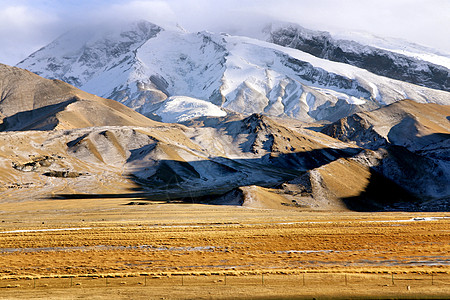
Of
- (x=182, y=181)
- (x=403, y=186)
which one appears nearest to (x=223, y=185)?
(x=182, y=181)

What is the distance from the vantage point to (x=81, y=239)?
6156cm

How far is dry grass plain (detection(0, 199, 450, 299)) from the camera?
3434 cm

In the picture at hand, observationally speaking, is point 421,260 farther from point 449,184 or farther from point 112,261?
point 449,184

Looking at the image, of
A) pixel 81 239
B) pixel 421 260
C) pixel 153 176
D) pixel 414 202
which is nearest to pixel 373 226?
pixel 421 260

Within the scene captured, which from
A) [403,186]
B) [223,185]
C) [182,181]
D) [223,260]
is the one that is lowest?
[182,181]

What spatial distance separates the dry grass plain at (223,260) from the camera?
34344 millimetres

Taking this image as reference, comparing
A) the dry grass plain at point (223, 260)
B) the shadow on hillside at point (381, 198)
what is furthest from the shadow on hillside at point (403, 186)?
the dry grass plain at point (223, 260)

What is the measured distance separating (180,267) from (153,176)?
141238 mm

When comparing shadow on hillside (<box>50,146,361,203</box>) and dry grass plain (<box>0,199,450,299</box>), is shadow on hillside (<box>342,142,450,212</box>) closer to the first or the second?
shadow on hillside (<box>50,146,361,203</box>)

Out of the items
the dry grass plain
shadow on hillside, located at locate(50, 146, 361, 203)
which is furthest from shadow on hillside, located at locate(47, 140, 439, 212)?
the dry grass plain

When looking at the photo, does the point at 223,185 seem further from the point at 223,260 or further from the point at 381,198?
the point at 223,260

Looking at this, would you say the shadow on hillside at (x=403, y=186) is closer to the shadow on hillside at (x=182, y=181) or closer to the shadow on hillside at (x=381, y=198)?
the shadow on hillside at (x=381, y=198)

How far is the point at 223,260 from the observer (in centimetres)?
4684

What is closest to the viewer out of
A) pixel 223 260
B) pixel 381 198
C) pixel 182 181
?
pixel 223 260
